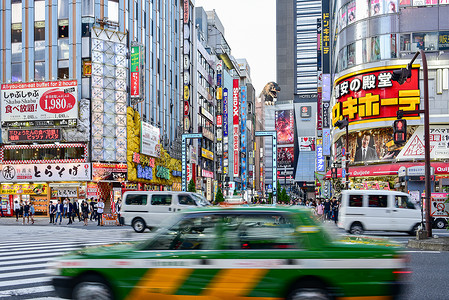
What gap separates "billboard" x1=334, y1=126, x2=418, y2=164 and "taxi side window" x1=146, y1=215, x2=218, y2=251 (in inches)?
1431

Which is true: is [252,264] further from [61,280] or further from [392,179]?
[392,179]

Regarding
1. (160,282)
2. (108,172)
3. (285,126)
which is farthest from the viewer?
(285,126)

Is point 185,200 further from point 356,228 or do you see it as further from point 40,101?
point 40,101

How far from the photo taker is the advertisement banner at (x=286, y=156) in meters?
185

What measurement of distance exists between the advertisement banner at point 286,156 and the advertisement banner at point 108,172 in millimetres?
140883

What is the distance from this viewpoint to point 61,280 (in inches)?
281

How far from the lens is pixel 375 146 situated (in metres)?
43.6

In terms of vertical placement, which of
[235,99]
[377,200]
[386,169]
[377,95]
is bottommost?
[377,200]

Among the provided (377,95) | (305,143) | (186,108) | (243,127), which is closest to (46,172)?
(186,108)

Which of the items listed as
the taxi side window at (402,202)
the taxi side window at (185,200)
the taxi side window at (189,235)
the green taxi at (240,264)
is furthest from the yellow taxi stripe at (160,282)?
the taxi side window at (185,200)

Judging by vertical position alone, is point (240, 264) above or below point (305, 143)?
below

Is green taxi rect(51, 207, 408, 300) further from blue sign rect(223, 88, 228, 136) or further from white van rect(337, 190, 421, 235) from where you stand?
blue sign rect(223, 88, 228, 136)

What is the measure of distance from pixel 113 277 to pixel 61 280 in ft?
2.52

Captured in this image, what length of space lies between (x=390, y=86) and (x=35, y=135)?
29.5 m
